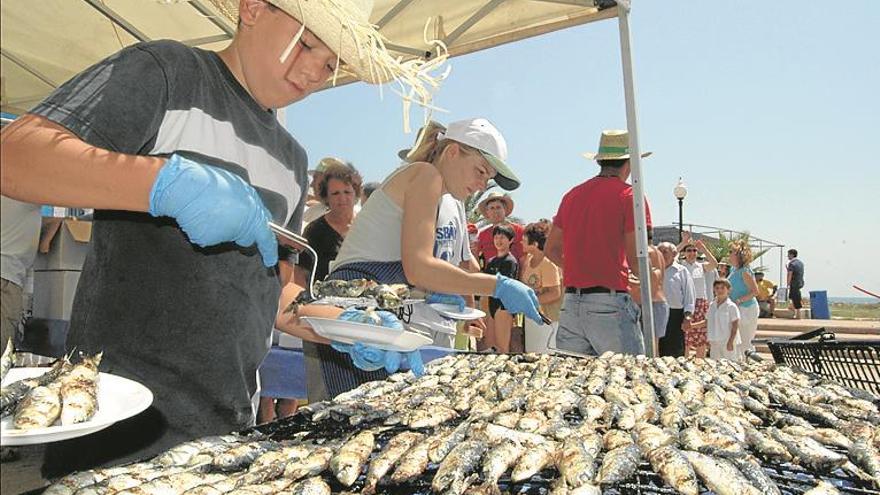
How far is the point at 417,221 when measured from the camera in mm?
3137

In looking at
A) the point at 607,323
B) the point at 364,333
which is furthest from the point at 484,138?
the point at 607,323

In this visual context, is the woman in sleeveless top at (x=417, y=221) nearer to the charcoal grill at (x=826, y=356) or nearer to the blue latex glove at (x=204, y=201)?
the blue latex glove at (x=204, y=201)

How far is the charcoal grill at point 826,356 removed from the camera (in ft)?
10.8

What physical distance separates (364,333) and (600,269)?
10.4ft

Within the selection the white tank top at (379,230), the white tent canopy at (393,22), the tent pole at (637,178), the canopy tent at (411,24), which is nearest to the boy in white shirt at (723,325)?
→ the tent pole at (637,178)

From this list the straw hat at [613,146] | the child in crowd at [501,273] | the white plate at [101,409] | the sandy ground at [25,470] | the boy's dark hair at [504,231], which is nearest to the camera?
the white plate at [101,409]

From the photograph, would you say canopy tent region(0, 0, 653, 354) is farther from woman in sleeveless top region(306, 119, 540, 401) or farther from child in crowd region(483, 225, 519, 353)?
child in crowd region(483, 225, 519, 353)

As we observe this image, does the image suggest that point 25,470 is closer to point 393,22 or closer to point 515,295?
point 515,295

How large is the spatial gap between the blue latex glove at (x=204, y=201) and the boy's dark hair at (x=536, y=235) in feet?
22.2

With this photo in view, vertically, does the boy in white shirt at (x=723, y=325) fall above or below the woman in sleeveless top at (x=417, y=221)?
below

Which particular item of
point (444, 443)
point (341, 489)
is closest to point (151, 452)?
point (341, 489)

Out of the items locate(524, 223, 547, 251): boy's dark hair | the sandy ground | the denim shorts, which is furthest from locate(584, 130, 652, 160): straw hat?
the sandy ground

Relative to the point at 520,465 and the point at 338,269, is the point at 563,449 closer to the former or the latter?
the point at 520,465

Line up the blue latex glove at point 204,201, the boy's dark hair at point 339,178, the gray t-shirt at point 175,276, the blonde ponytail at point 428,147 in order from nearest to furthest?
the blue latex glove at point 204,201
the gray t-shirt at point 175,276
the blonde ponytail at point 428,147
the boy's dark hair at point 339,178
